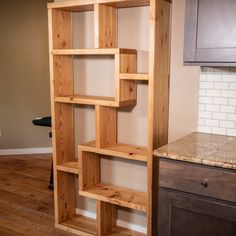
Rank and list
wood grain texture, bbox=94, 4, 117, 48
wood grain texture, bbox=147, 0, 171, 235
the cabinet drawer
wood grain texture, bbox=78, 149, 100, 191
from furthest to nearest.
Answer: wood grain texture, bbox=78, 149, 100, 191 < wood grain texture, bbox=94, 4, 117, 48 < wood grain texture, bbox=147, 0, 171, 235 < the cabinet drawer

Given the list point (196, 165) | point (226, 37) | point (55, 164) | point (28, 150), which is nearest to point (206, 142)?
point (196, 165)

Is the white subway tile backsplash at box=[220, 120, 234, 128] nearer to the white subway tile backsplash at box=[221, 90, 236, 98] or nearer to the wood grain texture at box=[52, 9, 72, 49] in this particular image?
the white subway tile backsplash at box=[221, 90, 236, 98]

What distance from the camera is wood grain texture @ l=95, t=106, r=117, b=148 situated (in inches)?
94.9

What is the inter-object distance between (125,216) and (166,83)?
114 centimetres

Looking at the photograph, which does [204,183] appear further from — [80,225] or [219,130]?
[80,225]

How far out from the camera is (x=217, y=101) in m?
2.21

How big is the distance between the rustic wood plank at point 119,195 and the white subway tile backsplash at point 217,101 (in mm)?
659

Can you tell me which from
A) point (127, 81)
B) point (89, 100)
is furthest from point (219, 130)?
point (89, 100)

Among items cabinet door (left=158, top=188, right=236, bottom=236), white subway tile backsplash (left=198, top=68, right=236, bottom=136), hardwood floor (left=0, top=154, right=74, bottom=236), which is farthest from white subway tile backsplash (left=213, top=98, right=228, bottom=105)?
hardwood floor (left=0, top=154, right=74, bottom=236)

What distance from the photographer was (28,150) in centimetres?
484

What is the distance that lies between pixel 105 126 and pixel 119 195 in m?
0.52

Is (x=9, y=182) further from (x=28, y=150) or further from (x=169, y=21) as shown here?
(x=169, y=21)

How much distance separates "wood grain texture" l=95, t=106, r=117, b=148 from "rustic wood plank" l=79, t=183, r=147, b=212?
0.37 metres

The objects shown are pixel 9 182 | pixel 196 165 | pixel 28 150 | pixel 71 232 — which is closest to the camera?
pixel 196 165
